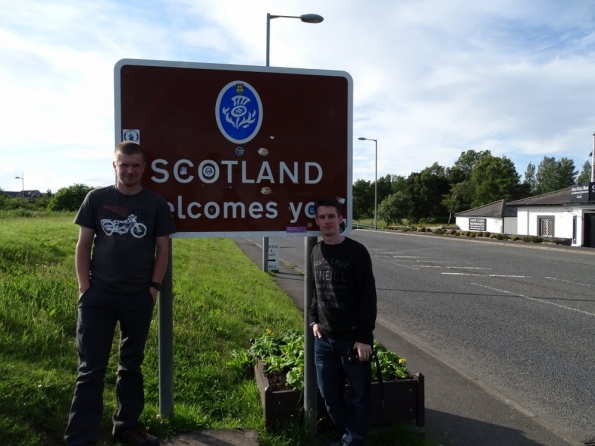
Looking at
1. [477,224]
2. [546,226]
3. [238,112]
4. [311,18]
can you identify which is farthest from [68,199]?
[238,112]

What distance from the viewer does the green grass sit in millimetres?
2973

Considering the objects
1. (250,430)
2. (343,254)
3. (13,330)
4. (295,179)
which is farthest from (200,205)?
(13,330)

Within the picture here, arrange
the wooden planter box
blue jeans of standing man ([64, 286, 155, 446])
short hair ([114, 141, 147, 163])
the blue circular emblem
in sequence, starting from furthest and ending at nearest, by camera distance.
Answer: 1. the wooden planter box
2. the blue circular emblem
3. short hair ([114, 141, 147, 163])
4. blue jeans of standing man ([64, 286, 155, 446])

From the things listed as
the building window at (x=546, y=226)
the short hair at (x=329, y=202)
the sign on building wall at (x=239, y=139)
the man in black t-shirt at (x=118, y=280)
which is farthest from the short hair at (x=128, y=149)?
the building window at (x=546, y=226)

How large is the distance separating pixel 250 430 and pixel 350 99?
2127mm

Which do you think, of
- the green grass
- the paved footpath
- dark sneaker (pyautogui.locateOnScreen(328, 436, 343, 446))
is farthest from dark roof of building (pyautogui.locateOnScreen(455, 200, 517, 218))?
dark sneaker (pyautogui.locateOnScreen(328, 436, 343, 446))

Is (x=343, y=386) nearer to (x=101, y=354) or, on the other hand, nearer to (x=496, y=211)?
(x=101, y=354)

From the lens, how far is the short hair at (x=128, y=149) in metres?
2.72

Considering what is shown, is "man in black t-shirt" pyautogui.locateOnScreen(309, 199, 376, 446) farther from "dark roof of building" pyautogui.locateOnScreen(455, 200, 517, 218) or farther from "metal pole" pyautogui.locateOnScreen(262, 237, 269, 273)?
"dark roof of building" pyautogui.locateOnScreen(455, 200, 517, 218)

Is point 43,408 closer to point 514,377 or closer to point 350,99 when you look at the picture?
point 350,99

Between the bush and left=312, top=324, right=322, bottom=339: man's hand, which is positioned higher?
the bush

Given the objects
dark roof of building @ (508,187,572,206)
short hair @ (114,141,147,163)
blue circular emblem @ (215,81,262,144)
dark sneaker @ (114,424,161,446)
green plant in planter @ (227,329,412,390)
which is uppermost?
dark roof of building @ (508,187,572,206)

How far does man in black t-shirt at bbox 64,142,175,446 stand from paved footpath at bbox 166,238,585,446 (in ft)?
1.58

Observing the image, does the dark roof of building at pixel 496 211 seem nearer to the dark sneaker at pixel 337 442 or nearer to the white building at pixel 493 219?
the white building at pixel 493 219
